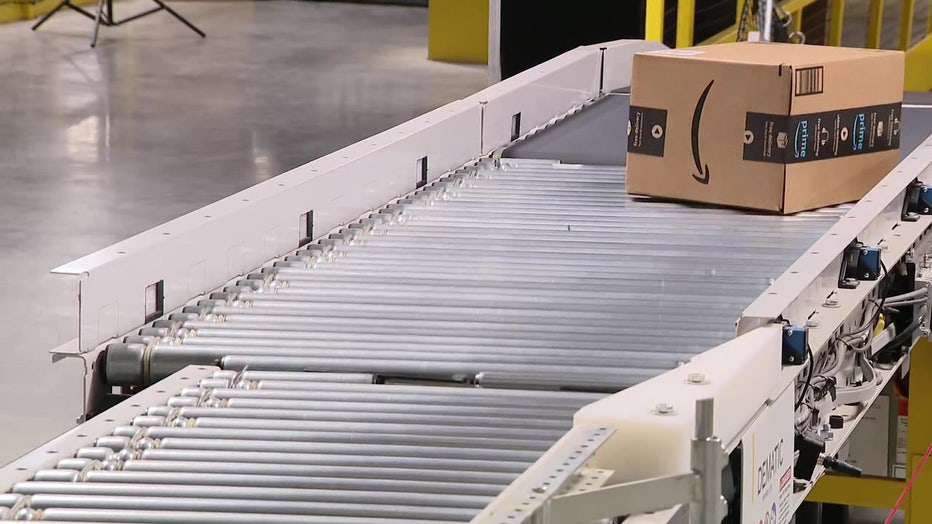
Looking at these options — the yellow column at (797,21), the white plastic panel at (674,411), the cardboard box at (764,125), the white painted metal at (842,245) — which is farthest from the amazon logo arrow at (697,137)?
the yellow column at (797,21)

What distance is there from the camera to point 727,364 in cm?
206

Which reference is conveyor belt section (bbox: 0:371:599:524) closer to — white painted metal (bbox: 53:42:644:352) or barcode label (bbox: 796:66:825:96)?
white painted metal (bbox: 53:42:644:352)

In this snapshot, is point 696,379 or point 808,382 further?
point 808,382

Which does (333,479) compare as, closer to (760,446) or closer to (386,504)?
(386,504)

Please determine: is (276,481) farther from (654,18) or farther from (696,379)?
(654,18)

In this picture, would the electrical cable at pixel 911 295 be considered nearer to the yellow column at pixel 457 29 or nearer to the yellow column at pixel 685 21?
the yellow column at pixel 685 21

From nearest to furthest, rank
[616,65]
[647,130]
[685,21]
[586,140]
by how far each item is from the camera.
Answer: [647,130] → [586,140] → [616,65] → [685,21]

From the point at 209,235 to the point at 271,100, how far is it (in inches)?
325

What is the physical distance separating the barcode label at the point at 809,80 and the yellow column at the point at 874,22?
22.5 feet

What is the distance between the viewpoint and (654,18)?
6746mm

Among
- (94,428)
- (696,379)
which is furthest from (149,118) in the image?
(696,379)

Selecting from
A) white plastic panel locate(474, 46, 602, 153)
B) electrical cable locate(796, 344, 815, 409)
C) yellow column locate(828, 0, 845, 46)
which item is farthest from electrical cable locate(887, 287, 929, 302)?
yellow column locate(828, 0, 845, 46)

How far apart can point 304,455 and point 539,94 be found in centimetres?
254

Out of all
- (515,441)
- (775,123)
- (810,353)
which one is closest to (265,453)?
(515,441)
